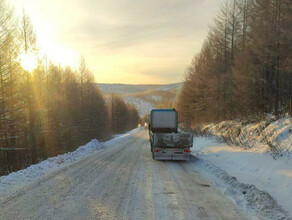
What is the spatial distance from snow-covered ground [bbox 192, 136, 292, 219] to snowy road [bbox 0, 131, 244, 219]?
1.71ft

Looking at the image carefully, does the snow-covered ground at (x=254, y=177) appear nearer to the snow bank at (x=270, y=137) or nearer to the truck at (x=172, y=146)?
the snow bank at (x=270, y=137)

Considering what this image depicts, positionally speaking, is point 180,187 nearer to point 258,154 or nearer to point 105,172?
point 105,172

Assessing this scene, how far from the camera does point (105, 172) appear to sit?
29.5 ft

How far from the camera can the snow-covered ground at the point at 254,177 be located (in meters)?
5.38

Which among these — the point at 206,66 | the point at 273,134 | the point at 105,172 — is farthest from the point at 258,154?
the point at 206,66

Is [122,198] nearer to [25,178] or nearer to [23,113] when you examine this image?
[25,178]

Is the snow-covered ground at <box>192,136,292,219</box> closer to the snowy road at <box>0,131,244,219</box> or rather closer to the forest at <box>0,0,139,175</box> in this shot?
the snowy road at <box>0,131,244,219</box>

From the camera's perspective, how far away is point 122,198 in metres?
5.93

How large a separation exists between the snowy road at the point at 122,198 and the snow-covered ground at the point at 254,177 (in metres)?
0.52

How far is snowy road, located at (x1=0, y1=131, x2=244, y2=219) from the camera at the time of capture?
4.95 metres

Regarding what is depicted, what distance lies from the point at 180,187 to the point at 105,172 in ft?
11.0

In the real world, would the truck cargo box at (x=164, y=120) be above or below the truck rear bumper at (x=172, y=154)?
above

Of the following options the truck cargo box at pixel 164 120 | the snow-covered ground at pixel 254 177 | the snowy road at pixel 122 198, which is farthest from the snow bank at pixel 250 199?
the truck cargo box at pixel 164 120

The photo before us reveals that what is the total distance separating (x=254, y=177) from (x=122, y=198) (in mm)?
4508
